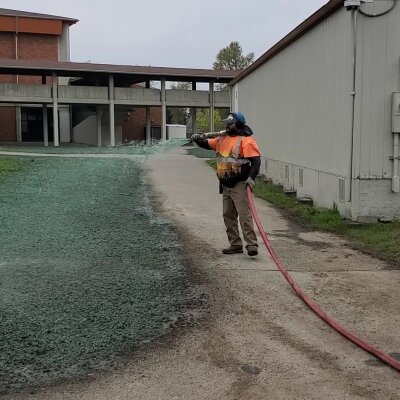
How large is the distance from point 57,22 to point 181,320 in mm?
49675

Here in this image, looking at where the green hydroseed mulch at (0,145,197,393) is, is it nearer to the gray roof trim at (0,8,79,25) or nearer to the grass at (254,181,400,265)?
the grass at (254,181,400,265)

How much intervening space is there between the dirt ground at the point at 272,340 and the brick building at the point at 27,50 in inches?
1715

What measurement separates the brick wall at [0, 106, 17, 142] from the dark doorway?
80cm

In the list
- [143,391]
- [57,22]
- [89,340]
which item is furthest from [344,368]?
[57,22]

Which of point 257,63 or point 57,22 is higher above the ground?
point 57,22

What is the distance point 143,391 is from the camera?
3.71 m

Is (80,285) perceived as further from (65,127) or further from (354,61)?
(65,127)

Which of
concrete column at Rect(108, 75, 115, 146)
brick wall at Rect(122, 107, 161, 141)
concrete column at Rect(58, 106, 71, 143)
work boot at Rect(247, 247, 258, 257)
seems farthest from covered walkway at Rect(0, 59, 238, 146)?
work boot at Rect(247, 247, 258, 257)

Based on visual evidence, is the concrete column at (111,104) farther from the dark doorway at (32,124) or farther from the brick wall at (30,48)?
the brick wall at (30,48)

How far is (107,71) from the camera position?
39844 mm

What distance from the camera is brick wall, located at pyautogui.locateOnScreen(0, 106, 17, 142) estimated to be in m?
47.9

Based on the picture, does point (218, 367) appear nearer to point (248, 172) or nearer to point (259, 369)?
point (259, 369)

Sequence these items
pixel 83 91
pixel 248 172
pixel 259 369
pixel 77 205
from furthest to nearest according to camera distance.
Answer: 1. pixel 83 91
2. pixel 77 205
3. pixel 248 172
4. pixel 259 369

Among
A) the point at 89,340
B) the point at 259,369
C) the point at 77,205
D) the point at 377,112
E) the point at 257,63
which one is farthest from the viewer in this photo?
the point at 257,63
